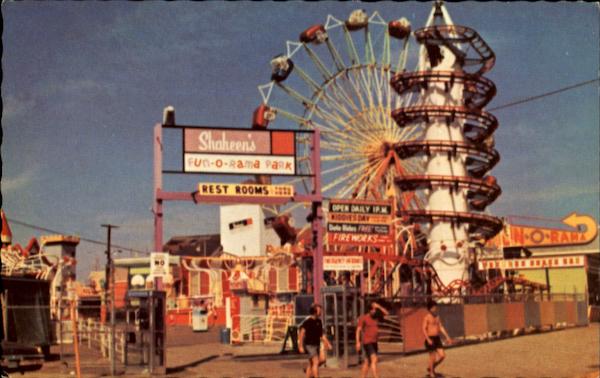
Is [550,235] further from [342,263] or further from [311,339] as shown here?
[311,339]

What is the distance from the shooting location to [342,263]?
27938mm

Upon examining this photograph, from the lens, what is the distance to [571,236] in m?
72.0

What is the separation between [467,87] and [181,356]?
→ 141 feet

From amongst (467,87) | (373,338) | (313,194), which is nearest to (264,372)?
(373,338)

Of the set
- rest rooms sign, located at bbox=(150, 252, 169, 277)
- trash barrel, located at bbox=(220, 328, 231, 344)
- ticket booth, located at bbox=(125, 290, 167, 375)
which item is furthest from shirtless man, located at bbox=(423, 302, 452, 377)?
trash barrel, located at bbox=(220, 328, 231, 344)

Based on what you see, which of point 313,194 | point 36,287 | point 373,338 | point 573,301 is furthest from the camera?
point 573,301

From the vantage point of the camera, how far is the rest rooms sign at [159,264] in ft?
76.1

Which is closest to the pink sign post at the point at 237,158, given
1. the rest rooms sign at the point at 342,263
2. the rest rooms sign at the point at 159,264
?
the rest rooms sign at the point at 342,263

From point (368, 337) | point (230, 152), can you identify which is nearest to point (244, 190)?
point (230, 152)

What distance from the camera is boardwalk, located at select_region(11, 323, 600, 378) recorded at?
70.7 feet

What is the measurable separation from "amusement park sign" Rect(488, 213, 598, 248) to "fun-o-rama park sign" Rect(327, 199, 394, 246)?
Result: 118ft

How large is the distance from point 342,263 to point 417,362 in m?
4.75

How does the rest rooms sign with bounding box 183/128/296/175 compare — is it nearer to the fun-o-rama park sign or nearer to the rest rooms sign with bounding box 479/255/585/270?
the fun-o-rama park sign

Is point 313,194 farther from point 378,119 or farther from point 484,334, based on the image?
point 378,119
